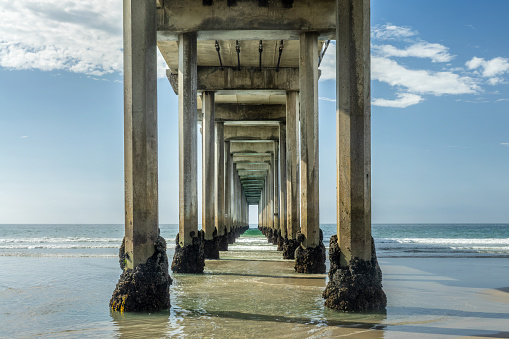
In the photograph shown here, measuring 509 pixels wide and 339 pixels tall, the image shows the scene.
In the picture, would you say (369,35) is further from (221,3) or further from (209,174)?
(209,174)

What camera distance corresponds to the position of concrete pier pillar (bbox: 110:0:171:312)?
6.82 metres

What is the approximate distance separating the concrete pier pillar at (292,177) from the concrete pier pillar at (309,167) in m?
3.13

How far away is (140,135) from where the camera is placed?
23.1 feet

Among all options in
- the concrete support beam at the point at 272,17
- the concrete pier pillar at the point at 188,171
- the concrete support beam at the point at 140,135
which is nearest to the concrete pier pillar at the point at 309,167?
the concrete support beam at the point at 272,17

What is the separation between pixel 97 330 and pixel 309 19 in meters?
9.73

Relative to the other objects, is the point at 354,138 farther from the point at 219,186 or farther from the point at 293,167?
the point at 219,186

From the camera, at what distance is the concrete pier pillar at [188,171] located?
39.9ft

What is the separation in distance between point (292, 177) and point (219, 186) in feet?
23.2

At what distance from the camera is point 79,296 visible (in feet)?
27.8

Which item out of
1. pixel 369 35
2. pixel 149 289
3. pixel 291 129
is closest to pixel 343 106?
pixel 369 35

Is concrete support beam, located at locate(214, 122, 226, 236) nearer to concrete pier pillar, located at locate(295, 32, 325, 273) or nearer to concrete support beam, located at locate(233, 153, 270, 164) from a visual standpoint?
concrete pier pillar, located at locate(295, 32, 325, 273)

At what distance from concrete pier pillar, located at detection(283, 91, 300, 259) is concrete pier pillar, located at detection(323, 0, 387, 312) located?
8.31 metres

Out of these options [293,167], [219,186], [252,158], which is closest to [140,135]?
[293,167]

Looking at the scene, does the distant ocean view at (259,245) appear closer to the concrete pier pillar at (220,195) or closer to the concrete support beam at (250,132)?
the concrete pier pillar at (220,195)
